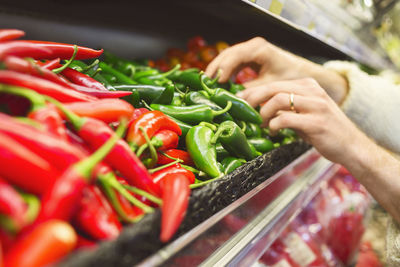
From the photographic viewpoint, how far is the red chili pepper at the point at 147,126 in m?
0.64

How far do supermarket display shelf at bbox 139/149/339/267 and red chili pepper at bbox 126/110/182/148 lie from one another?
0.77 feet

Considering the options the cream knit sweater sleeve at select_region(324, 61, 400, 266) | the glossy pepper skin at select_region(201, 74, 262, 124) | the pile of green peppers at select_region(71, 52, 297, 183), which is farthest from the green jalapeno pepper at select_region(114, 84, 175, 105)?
the cream knit sweater sleeve at select_region(324, 61, 400, 266)

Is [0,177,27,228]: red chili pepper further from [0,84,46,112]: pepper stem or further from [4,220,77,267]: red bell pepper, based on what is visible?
[0,84,46,112]: pepper stem

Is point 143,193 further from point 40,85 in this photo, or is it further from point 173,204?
point 40,85

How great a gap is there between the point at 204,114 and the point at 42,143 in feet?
2.09

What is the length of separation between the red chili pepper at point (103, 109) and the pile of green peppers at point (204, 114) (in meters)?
0.27

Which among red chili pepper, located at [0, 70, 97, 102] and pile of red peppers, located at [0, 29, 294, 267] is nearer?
pile of red peppers, located at [0, 29, 294, 267]

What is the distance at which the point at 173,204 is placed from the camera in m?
0.51

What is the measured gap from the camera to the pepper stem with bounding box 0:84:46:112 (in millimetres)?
427

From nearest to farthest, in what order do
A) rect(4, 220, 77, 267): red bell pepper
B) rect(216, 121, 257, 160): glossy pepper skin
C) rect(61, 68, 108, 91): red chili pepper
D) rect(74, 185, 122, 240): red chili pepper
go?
rect(4, 220, 77, 267): red bell pepper → rect(74, 185, 122, 240): red chili pepper → rect(61, 68, 108, 91): red chili pepper → rect(216, 121, 257, 160): glossy pepper skin

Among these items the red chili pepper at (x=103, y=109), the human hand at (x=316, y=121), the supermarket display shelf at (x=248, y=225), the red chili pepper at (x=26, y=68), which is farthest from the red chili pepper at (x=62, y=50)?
the human hand at (x=316, y=121)

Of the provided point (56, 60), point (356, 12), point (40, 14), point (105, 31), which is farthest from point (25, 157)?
point (356, 12)

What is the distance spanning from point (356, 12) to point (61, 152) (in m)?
3.37

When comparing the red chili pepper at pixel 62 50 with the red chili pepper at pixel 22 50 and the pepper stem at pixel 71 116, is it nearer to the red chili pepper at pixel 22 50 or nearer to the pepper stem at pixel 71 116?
the red chili pepper at pixel 22 50
